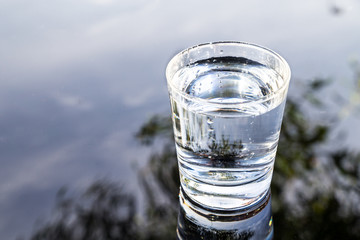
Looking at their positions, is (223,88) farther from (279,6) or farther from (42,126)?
(279,6)

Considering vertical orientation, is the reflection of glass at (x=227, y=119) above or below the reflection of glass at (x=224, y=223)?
above

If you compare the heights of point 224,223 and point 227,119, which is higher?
point 227,119

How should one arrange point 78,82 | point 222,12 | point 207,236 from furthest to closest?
point 222,12
point 78,82
point 207,236

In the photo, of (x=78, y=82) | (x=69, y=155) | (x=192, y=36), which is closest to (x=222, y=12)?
(x=192, y=36)

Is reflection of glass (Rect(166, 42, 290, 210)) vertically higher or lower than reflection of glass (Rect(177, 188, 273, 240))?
higher

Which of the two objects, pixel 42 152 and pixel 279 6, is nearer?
pixel 42 152
